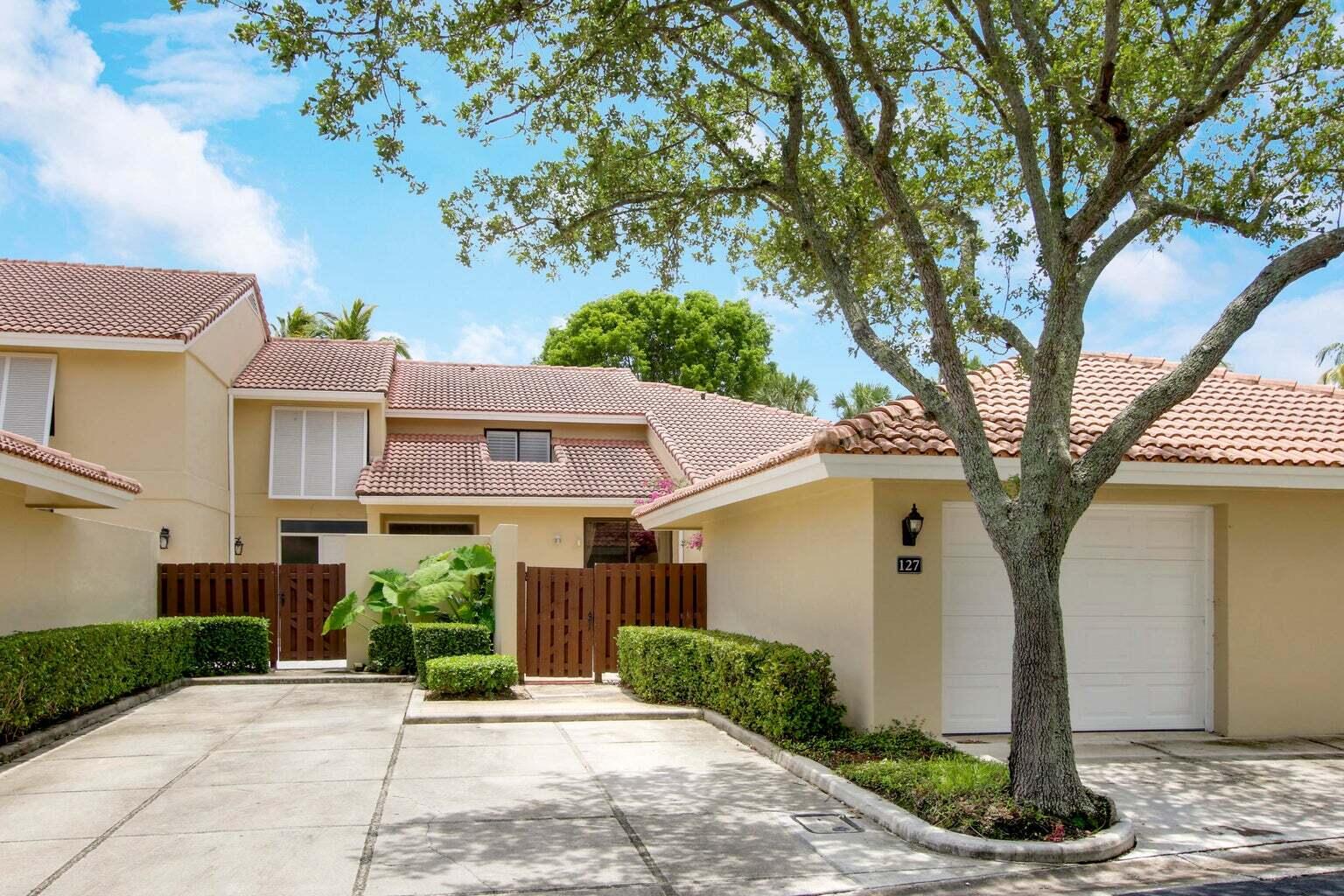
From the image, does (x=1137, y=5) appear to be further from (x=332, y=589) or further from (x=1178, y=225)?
(x=332, y=589)

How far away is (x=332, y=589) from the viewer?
17.8 m

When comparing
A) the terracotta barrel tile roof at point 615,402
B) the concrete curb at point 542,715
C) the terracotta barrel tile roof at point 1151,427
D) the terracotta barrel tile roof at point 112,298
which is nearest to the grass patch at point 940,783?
the terracotta barrel tile roof at point 1151,427

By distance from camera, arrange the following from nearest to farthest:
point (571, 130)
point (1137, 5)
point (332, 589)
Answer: point (1137, 5), point (571, 130), point (332, 589)

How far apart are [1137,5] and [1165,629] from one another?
5984 mm

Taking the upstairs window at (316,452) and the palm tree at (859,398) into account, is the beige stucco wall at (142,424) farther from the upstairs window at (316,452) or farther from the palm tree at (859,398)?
the palm tree at (859,398)

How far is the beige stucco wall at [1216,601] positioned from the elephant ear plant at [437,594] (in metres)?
6.09

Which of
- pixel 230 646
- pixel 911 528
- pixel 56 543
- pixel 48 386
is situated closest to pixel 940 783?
pixel 911 528

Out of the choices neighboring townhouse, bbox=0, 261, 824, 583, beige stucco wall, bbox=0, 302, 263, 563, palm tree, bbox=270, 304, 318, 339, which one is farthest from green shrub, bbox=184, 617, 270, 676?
palm tree, bbox=270, 304, 318, 339

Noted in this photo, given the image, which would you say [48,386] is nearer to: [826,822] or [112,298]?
[112,298]

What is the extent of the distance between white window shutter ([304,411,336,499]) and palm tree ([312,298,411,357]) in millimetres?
19023

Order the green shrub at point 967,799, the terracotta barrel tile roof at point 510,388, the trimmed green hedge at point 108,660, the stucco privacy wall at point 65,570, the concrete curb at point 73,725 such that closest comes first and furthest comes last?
the green shrub at point 967,799 < the concrete curb at point 73,725 < the trimmed green hedge at point 108,660 < the stucco privacy wall at point 65,570 < the terracotta barrel tile roof at point 510,388

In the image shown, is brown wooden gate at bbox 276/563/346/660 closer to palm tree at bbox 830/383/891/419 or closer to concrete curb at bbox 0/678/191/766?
concrete curb at bbox 0/678/191/766

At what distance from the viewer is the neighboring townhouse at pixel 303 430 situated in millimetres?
19750

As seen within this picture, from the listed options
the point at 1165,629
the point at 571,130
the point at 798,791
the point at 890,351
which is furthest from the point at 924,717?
the point at 571,130
